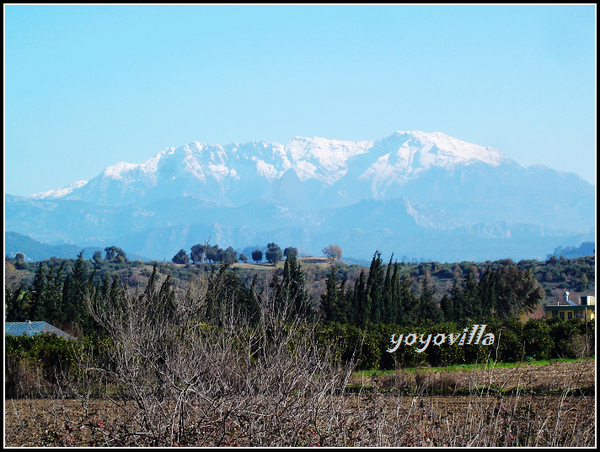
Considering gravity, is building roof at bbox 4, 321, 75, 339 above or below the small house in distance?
below

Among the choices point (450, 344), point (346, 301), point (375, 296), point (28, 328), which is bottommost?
point (28, 328)

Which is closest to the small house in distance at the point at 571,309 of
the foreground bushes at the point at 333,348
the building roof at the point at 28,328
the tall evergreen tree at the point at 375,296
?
the tall evergreen tree at the point at 375,296

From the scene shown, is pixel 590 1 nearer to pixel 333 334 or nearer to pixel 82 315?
pixel 333 334

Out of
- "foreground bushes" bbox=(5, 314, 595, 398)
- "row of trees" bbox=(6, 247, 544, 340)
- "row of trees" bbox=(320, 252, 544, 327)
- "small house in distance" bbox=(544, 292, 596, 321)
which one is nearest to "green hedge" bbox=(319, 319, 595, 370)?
"foreground bushes" bbox=(5, 314, 595, 398)

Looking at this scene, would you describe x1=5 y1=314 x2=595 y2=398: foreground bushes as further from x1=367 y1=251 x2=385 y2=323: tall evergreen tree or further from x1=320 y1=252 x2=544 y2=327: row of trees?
x1=367 y1=251 x2=385 y2=323: tall evergreen tree

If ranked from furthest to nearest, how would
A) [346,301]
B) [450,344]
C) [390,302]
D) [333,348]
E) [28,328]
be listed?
1. [346,301]
2. [390,302]
3. [28,328]
4. [450,344]
5. [333,348]

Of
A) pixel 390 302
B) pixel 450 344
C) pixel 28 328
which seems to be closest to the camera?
pixel 450 344

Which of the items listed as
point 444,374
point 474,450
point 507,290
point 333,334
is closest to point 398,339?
point 333,334

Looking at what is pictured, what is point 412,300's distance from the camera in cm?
3431

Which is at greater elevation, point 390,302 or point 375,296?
point 375,296

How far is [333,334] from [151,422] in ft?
42.2

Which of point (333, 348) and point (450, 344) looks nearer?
point (333, 348)

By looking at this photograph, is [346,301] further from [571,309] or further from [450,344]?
[571,309]

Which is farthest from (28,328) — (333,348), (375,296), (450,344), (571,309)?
(571,309)
